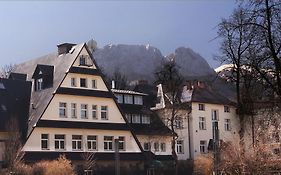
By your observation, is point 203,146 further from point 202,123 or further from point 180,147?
point 180,147

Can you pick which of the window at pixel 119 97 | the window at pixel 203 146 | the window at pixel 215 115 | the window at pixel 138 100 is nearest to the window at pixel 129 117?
the window at pixel 119 97

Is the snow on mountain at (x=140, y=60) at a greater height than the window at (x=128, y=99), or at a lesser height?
greater

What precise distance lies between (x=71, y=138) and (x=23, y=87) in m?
9.11

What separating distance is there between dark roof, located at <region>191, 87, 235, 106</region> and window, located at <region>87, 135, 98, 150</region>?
2007 cm

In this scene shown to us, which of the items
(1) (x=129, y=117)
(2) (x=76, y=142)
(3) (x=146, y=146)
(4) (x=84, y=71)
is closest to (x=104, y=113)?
(2) (x=76, y=142)

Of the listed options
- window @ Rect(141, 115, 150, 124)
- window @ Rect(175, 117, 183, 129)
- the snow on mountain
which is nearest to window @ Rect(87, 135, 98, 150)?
window @ Rect(141, 115, 150, 124)

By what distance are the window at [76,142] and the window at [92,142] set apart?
38.8 inches

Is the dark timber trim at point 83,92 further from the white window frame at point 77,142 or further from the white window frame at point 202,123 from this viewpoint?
the white window frame at point 202,123

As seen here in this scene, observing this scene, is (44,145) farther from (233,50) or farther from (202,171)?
(233,50)

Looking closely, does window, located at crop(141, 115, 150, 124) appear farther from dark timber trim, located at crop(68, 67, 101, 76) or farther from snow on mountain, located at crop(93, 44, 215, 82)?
snow on mountain, located at crop(93, 44, 215, 82)

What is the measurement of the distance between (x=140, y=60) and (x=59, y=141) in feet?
261

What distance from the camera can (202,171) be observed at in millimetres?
56219

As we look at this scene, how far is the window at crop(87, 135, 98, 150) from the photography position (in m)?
58.7

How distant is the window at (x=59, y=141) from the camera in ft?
185
